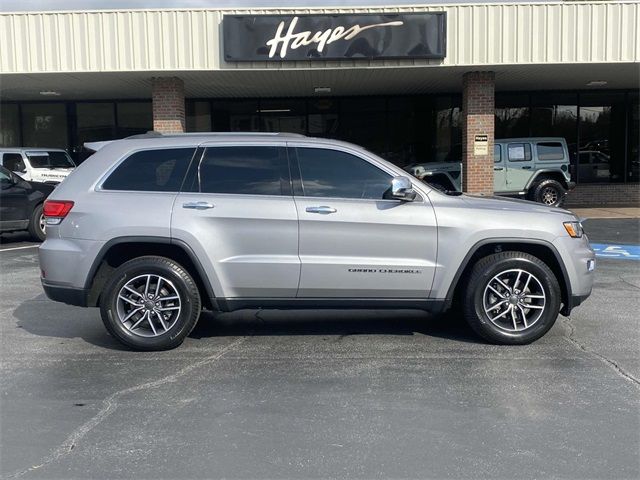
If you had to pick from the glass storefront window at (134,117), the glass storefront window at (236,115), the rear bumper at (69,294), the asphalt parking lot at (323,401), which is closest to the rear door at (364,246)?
the asphalt parking lot at (323,401)

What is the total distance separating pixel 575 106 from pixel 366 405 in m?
18.5

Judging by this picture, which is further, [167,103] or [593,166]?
[593,166]

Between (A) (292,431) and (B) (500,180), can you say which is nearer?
(A) (292,431)

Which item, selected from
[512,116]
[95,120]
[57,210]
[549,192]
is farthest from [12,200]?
[512,116]

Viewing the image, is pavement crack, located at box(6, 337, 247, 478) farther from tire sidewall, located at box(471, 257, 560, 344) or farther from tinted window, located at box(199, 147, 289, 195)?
tire sidewall, located at box(471, 257, 560, 344)

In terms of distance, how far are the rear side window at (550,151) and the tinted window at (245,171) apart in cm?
1298

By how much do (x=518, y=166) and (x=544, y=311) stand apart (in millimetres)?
11969

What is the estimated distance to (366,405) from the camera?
4211 mm

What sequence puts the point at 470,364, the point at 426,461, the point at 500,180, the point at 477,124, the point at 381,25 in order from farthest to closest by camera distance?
the point at 500,180, the point at 477,124, the point at 381,25, the point at 470,364, the point at 426,461

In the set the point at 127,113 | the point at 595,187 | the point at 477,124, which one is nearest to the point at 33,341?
the point at 477,124

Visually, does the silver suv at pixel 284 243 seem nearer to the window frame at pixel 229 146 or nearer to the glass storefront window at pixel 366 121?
the window frame at pixel 229 146

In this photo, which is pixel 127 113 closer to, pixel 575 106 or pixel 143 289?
pixel 575 106

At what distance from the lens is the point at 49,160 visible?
15.8 meters

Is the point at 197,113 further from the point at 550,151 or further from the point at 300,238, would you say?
the point at 300,238
